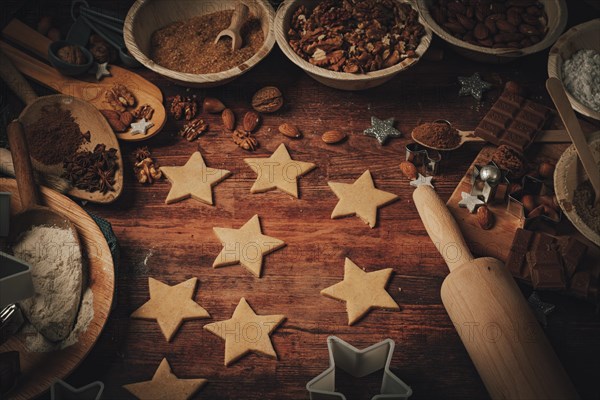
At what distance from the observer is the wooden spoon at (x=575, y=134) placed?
5.07 ft

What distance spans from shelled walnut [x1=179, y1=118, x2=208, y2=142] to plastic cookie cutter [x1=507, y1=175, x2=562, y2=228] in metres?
0.92

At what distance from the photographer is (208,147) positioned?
73.0 inches

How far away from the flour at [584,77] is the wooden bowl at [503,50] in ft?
0.30

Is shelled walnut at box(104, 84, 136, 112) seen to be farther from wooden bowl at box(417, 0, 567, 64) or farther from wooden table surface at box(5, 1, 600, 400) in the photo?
wooden bowl at box(417, 0, 567, 64)

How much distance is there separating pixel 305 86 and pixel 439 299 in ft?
2.69

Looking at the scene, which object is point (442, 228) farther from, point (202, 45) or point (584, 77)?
point (202, 45)

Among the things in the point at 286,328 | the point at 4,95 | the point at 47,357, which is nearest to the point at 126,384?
the point at 47,357

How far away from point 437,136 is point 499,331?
614mm

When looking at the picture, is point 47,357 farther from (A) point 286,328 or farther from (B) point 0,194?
(A) point 286,328

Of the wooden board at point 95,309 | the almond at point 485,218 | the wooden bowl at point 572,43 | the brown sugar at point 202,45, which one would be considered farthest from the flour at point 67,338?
the wooden bowl at point 572,43

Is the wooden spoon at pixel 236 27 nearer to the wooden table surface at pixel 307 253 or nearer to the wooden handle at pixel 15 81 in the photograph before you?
the wooden table surface at pixel 307 253

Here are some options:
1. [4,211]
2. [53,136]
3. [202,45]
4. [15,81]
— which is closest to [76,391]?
[4,211]

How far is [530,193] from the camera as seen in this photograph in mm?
1705

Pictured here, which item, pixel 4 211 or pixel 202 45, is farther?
pixel 202 45
